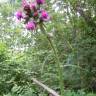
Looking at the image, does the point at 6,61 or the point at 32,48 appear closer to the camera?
the point at 6,61

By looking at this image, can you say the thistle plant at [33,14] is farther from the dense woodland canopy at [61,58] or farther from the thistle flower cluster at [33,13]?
the dense woodland canopy at [61,58]

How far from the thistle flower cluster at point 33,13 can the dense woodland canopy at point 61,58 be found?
1310 mm

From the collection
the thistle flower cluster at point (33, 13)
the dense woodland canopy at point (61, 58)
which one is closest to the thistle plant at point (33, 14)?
the thistle flower cluster at point (33, 13)

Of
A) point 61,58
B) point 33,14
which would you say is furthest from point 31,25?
point 61,58

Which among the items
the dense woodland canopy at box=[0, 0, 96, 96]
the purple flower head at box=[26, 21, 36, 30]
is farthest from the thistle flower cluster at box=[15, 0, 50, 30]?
the dense woodland canopy at box=[0, 0, 96, 96]

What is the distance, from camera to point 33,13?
6.87 feet

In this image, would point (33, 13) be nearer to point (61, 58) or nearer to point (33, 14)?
point (33, 14)

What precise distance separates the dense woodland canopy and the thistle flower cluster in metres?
1.31

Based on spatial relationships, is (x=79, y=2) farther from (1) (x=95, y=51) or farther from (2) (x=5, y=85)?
(2) (x=5, y=85)

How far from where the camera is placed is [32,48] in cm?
505

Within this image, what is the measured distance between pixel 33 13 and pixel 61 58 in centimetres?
218

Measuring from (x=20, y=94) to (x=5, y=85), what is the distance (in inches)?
22.4

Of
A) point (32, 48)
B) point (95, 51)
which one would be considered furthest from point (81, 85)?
point (32, 48)

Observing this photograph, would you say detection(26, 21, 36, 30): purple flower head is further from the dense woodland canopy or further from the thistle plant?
the dense woodland canopy
